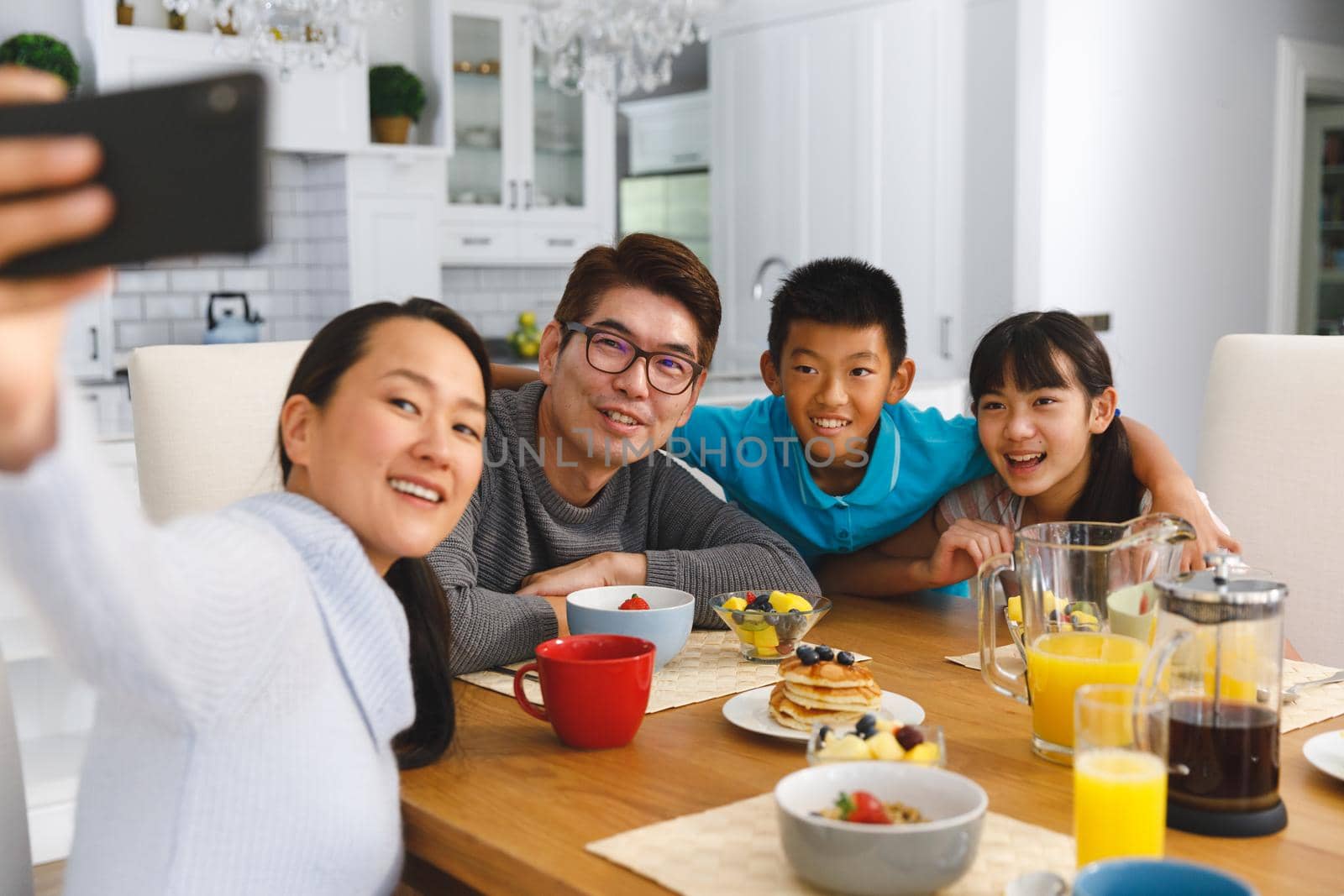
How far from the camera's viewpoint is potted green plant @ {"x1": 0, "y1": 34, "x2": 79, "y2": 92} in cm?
426

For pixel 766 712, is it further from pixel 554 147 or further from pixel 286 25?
pixel 554 147

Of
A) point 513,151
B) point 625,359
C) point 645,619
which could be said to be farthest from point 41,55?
point 645,619

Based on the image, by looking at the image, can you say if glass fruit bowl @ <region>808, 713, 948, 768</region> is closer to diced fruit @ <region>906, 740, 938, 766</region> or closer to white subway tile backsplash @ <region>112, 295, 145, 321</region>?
diced fruit @ <region>906, 740, 938, 766</region>

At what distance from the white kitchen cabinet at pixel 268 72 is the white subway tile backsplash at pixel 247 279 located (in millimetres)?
538

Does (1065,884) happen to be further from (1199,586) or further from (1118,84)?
(1118,84)

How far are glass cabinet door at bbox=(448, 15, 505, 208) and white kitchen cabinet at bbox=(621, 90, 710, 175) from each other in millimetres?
2100

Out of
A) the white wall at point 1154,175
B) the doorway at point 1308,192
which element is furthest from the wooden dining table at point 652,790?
the doorway at point 1308,192

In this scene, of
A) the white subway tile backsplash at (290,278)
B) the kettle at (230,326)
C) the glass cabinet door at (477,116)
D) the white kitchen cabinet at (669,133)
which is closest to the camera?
the kettle at (230,326)

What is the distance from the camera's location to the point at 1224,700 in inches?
40.7

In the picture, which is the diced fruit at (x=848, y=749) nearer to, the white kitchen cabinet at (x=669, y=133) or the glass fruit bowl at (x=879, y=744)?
the glass fruit bowl at (x=879, y=744)

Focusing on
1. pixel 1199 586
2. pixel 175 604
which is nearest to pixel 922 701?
pixel 1199 586

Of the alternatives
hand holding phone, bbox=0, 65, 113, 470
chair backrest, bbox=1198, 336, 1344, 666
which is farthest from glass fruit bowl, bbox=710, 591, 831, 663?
hand holding phone, bbox=0, 65, 113, 470

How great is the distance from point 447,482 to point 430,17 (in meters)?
4.79

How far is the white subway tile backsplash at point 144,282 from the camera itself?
489 centimetres
